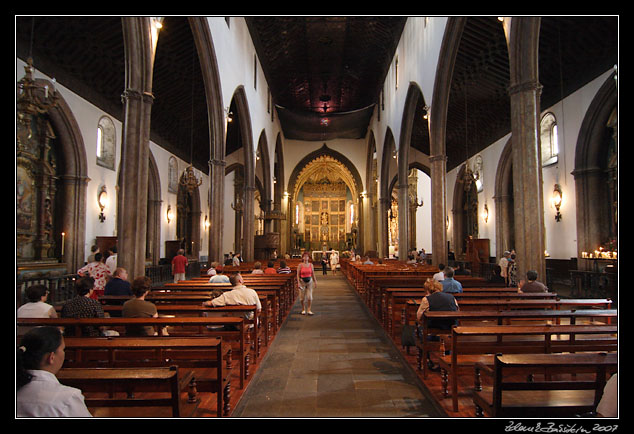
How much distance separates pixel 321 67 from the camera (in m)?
21.6

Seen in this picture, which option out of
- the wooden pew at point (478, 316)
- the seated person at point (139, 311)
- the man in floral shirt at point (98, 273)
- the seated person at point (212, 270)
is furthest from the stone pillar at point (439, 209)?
the seated person at point (139, 311)

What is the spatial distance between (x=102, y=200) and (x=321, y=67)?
12468mm

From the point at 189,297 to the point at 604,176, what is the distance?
12.8m

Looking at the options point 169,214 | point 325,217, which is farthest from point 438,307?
point 325,217

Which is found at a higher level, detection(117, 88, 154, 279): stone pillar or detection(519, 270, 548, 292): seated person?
detection(117, 88, 154, 279): stone pillar

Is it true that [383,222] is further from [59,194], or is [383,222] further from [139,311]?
[139,311]

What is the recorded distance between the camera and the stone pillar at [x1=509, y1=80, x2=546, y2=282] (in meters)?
7.87

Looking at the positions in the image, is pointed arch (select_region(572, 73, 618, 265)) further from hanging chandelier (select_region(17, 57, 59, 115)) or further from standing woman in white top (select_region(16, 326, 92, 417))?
standing woman in white top (select_region(16, 326, 92, 417))

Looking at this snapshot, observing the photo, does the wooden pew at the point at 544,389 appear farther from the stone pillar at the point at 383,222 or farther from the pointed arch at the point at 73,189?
the stone pillar at the point at 383,222

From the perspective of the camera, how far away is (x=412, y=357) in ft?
18.1

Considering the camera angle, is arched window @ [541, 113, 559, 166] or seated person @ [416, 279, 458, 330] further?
arched window @ [541, 113, 559, 166]

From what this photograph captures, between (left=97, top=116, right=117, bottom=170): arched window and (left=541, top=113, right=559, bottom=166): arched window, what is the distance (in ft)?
51.0

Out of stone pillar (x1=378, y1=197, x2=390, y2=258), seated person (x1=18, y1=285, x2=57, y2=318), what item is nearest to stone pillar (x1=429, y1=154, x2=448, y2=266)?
stone pillar (x1=378, y1=197, x2=390, y2=258)

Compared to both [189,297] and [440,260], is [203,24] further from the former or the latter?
[440,260]
